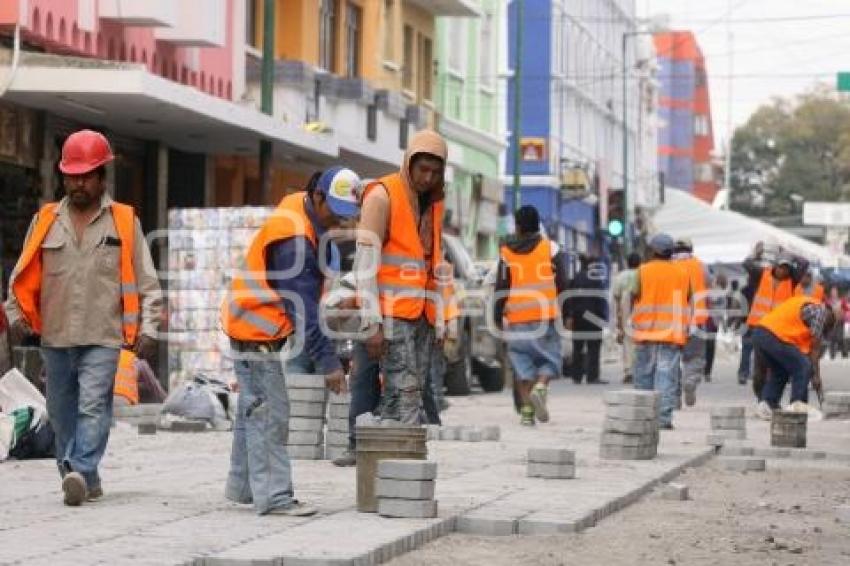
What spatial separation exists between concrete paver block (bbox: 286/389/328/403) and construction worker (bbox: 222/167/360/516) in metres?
3.13

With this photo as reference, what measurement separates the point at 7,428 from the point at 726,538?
17.3ft

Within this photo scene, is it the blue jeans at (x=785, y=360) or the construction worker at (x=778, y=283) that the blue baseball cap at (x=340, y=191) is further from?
the construction worker at (x=778, y=283)

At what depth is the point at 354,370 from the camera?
45.8ft

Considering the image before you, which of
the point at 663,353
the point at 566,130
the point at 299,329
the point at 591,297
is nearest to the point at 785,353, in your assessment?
the point at 663,353

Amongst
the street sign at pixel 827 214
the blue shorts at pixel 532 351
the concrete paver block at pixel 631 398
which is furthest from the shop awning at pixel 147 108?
the street sign at pixel 827 214

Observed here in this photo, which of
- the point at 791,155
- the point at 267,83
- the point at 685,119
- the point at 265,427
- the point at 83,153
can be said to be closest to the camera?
the point at 265,427

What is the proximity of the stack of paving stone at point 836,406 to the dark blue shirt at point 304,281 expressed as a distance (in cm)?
1183

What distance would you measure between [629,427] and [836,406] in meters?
7.91

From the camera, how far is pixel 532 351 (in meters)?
20.5

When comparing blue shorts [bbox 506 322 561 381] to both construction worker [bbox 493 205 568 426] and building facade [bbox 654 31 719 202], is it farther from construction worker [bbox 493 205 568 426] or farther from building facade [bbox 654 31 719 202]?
building facade [bbox 654 31 719 202]

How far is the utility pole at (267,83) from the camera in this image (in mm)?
27141

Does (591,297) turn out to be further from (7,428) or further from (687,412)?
(7,428)

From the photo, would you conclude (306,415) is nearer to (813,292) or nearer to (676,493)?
(676,493)

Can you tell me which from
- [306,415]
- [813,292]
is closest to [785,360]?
[813,292]
